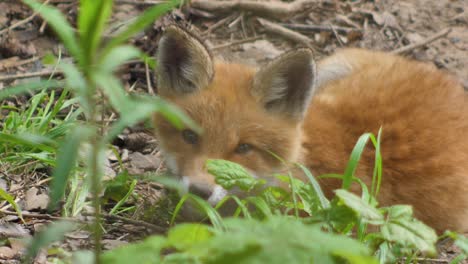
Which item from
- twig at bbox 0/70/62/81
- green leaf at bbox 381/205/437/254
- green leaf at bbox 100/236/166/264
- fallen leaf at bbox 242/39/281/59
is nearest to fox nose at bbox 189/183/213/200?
green leaf at bbox 381/205/437/254

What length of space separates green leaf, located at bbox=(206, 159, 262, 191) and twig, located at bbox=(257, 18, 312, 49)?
15.1ft

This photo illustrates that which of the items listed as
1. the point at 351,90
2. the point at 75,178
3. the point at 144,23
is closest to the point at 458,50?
the point at 351,90

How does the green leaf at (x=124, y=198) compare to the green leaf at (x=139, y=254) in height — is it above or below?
below

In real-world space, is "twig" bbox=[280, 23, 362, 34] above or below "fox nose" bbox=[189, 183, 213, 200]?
above

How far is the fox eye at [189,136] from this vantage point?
457cm

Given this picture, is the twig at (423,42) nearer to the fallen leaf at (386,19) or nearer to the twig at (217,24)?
the fallen leaf at (386,19)

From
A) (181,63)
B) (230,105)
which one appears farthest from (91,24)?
(181,63)

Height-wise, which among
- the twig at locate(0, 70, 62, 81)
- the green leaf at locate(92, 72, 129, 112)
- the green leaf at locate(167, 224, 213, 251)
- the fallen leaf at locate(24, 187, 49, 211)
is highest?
the green leaf at locate(92, 72, 129, 112)

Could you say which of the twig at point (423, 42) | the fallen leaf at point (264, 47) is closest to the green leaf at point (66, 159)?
the fallen leaf at point (264, 47)

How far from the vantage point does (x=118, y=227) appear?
15.3 feet

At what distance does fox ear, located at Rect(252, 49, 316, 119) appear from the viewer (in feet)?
15.4

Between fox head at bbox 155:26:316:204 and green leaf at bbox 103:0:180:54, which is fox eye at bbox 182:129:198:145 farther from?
green leaf at bbox 103:0:180:54

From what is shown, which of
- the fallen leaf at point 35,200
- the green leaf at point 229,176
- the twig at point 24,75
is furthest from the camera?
the twig at point 24,75

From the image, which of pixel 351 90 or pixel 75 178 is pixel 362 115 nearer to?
pixel 351 90
